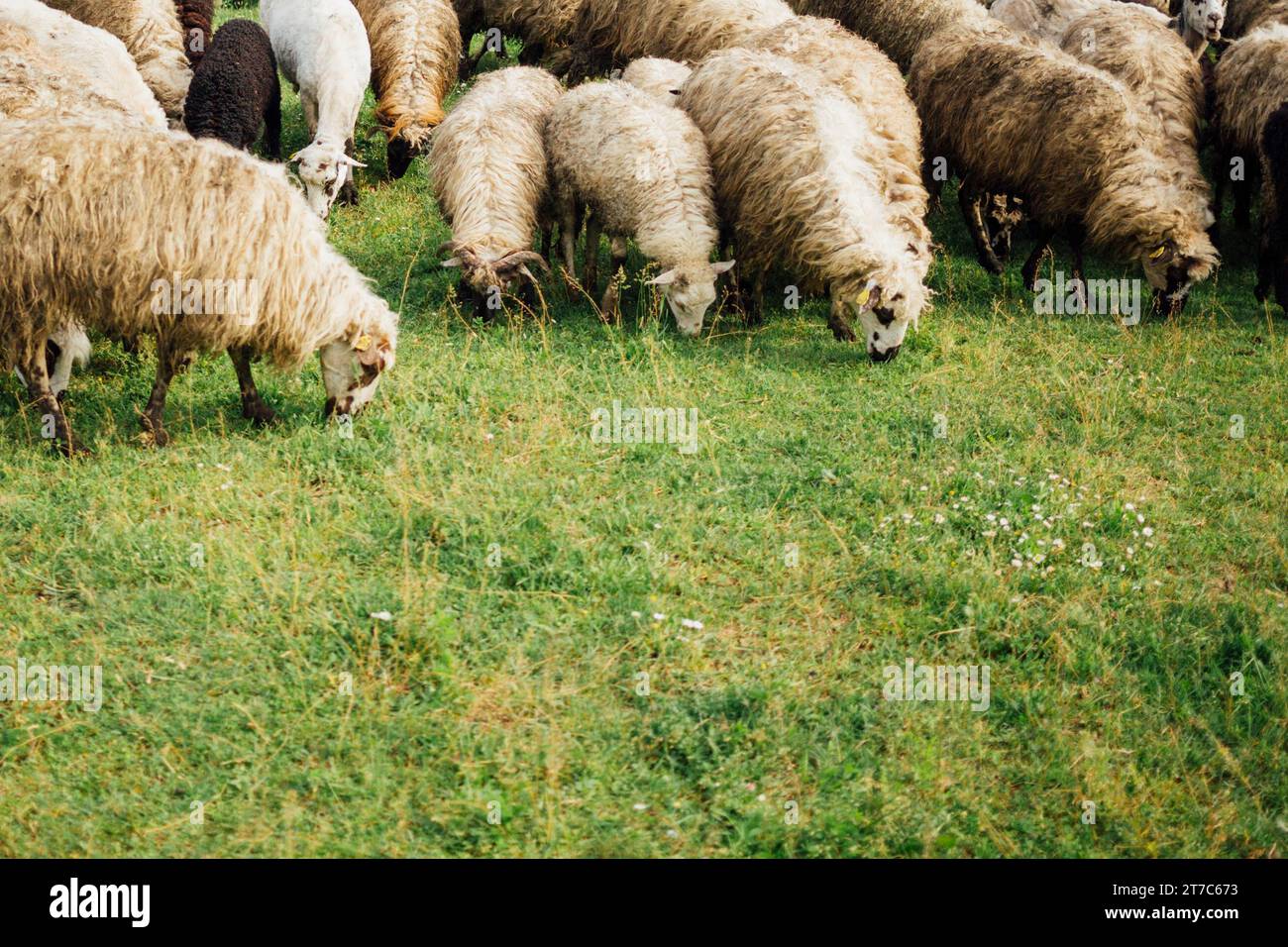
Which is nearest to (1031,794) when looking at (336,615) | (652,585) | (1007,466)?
(652,585)

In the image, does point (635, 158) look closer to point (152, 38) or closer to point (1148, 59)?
point (1148, 59)

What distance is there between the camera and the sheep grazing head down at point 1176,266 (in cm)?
872

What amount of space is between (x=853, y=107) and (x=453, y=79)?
5.47 m

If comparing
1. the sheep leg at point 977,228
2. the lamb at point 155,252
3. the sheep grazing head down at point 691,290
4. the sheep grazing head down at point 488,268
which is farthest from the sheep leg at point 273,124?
the sheep leg at point 977,228

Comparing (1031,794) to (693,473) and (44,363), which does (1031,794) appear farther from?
(44,363)

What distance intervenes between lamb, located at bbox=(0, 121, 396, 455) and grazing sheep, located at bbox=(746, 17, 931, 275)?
425 cm

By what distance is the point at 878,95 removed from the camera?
9.33m

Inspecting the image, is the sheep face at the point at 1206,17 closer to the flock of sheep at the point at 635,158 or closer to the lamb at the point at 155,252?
the flock of sheep at the point at 635,158

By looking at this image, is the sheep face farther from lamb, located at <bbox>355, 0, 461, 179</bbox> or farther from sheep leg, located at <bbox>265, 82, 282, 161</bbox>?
sheep leg, located at <bbox>265, 82, 282, 161</bbox>

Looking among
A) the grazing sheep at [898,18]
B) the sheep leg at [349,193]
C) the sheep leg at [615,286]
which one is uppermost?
the grazing sheep at [898,18]

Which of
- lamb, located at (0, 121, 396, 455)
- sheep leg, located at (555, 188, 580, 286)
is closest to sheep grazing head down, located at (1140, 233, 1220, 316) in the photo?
sheep leg, located at (555, 188, 580, 286)

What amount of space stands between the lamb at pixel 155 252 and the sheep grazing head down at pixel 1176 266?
20.1 ft

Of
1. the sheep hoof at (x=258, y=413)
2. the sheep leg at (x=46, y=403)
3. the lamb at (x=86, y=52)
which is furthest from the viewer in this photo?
the lamb at (x=86, y=52)

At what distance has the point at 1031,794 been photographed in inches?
178
